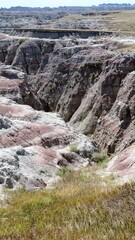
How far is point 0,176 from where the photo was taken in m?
18.7

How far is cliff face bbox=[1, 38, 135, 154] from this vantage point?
130 feet

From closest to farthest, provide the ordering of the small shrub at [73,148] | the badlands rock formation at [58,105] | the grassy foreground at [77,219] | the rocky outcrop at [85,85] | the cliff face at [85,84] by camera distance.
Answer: the grassy foreground at [77,219], the badlands rock formation at [58,105], the small shrub at [73,148], the rocky outcrop at [85,85], the cliff face at [85,84]

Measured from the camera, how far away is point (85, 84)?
5838 cm

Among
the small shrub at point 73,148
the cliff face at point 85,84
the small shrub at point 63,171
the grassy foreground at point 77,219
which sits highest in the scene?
the grassy foreground at point 77,219

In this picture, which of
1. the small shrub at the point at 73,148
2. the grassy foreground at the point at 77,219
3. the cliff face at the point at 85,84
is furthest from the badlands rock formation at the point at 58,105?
the grassy foreground at the point at 77,219

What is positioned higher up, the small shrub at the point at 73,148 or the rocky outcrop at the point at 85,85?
the small shrub at the point at 73,148

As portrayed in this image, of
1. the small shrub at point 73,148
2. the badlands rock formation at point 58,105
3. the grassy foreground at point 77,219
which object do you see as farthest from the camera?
the small shrub at point 73,148

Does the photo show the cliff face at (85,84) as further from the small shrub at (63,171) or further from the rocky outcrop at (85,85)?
the small shrub at (63,171)

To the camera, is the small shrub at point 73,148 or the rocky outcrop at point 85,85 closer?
the small shrub at point 73,148

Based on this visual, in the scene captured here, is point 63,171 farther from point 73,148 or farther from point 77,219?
point 77,219

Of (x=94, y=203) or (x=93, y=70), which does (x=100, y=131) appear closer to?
(x=93, y=70)

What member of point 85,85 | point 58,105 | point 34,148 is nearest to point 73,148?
point 34,148

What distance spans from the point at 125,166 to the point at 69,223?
12962 mm

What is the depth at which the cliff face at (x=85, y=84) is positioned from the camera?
39656 mm
